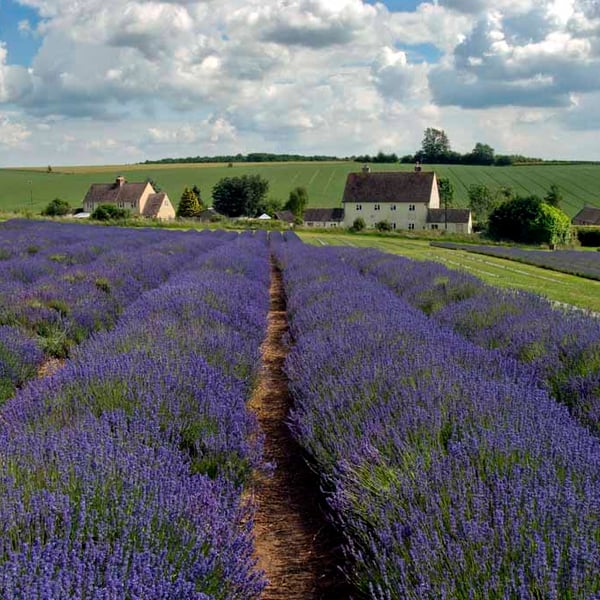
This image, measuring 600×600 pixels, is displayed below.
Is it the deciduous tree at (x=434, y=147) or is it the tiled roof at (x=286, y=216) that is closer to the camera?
the tiled roof at (x=286, y=216)

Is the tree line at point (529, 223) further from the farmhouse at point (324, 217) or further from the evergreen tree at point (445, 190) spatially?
the evergreen tree at point (445, 190)

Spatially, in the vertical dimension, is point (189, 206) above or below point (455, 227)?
above

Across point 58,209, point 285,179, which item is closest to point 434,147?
point 285,179

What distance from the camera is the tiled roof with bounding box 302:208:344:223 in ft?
202

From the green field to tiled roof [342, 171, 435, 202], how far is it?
16688mm

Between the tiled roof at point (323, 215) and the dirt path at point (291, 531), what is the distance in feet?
187

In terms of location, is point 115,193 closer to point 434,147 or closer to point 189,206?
point 189,206

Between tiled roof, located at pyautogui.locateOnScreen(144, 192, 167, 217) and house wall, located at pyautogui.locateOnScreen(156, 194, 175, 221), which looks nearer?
tiled roof, located at pyautogui.locateOnScreen(144, 192, 167, 217)

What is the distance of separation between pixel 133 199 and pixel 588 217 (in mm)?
44518

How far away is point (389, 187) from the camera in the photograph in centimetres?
5712

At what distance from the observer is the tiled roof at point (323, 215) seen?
6169 cm

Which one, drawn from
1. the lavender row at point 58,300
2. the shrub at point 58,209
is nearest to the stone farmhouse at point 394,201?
the shrub at point 58,209

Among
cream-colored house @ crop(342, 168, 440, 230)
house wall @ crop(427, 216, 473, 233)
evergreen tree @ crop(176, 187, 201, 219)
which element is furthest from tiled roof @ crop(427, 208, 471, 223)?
evergreen tree @ crop(176, 187, 201, 219)

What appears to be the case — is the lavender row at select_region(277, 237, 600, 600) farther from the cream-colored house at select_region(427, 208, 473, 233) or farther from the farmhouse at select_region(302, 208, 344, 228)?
the farmhouse at select_region(302, 208, 344, 228)
